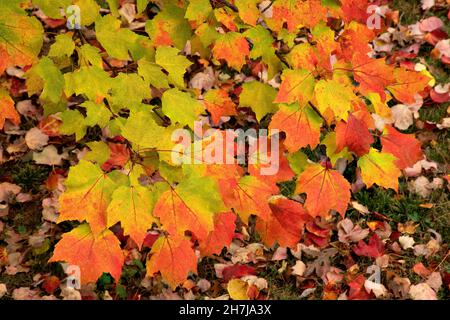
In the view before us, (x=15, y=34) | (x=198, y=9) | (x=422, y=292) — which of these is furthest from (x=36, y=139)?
(x=422, y=292)

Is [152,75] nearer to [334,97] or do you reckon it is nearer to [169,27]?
[169,27]

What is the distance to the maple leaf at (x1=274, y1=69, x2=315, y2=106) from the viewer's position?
184 cm

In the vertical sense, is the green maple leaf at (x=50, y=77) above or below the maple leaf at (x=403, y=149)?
above

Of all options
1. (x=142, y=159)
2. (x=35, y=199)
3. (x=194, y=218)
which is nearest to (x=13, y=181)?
(x=35, y=199)

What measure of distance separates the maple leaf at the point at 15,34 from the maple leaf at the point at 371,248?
237 centimetres

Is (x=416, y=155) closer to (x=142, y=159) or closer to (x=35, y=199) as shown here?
(x=142, y=159)

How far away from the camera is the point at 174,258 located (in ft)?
6.05

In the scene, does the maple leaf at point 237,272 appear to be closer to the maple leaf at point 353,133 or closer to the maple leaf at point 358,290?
the maple leaf at point 358,290

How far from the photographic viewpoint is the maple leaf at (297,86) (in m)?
1.84

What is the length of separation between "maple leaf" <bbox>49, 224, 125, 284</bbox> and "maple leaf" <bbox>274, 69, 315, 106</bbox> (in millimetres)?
787

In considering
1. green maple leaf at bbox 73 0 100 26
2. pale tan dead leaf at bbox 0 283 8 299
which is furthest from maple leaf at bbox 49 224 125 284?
pale tan dead leaf at bbox 0 283 8 299

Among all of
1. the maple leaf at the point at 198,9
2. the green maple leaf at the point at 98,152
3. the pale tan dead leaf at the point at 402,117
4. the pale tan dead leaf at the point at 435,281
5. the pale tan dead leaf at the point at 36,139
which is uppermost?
the maple leaf at the point at 198,9

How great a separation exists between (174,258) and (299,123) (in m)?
0.69

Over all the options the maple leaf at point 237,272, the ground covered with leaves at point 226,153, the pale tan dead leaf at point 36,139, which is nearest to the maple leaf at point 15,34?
the ground covered with leaves at point 226,153
